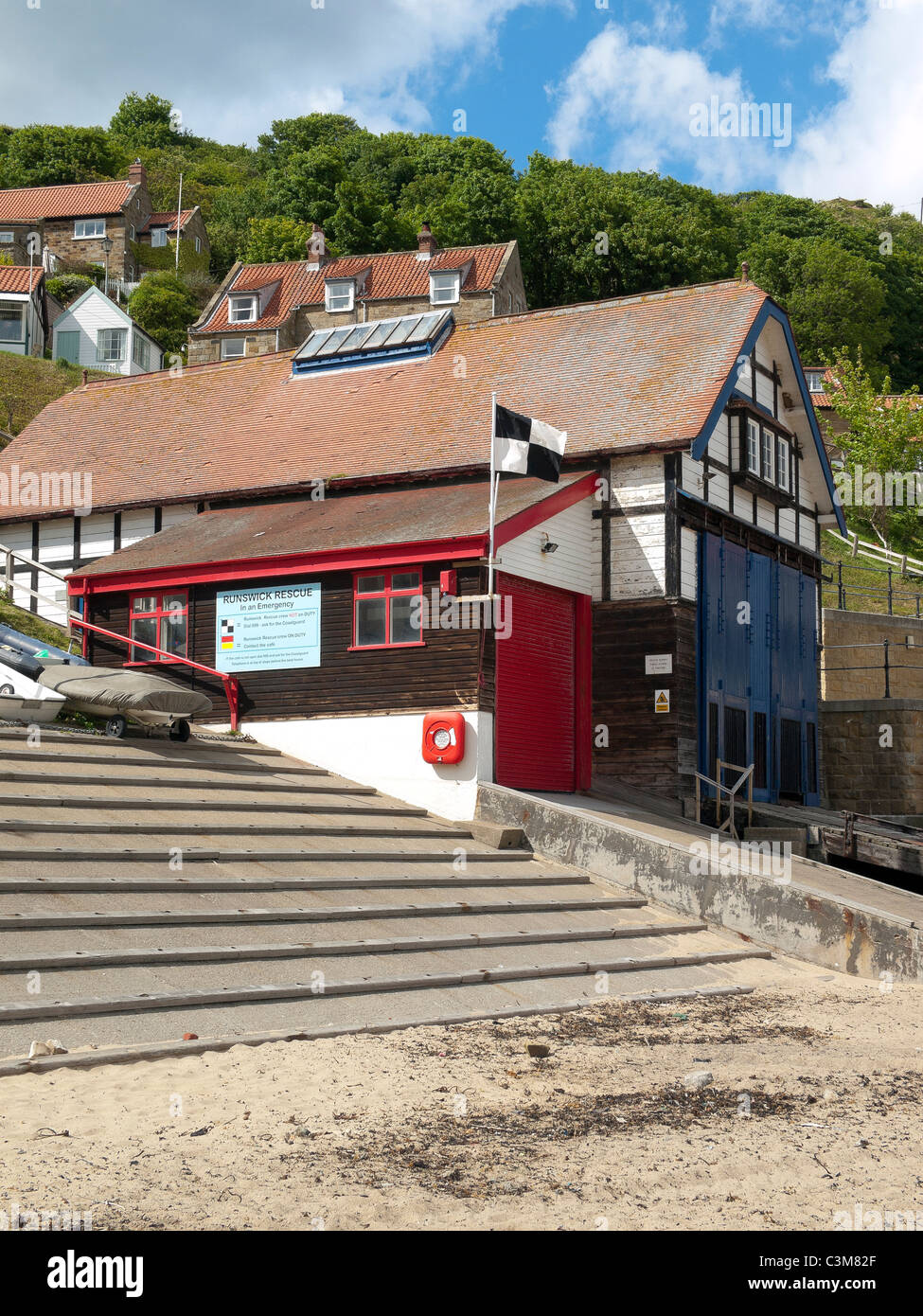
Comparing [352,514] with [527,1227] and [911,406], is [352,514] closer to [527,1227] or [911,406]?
[527,1227]

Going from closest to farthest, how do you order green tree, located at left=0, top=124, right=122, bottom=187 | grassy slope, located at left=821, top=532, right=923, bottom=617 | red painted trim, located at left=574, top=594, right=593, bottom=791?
1. red painted trim, located at left=574, top=594, right=593, bottom=791
2. grassy slope, located at left=821, top=532, right=923, bottom=617
3. green tree, located at left=0, top=124, right=122, bottom=187

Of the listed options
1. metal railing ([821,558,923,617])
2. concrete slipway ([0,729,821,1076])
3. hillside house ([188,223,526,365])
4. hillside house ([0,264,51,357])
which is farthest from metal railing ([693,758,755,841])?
hillside house ([0,264,51,357])

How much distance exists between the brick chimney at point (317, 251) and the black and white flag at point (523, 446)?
43332mm

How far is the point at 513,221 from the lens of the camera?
63938 millimetres

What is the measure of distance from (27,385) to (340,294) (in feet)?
46.9

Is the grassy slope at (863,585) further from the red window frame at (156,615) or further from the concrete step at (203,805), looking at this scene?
the concrete step at (203,805)

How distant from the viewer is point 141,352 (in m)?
62.2

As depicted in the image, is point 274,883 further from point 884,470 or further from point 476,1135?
point 884,470

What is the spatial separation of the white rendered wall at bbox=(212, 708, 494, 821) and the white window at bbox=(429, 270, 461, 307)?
38.0 metres

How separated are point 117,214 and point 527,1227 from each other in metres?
82.6

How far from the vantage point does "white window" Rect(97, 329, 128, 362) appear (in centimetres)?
6084

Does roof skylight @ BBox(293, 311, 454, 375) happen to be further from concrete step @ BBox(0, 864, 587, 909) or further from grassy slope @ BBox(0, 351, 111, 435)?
grassy slope @ BBox(0, 351, 111, 435)

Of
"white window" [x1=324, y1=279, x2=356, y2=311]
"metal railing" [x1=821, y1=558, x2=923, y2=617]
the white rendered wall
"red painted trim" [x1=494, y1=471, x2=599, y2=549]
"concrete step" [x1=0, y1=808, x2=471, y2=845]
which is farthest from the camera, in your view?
"white window" [x1=324, y1=279, x2=356, y2=311]
